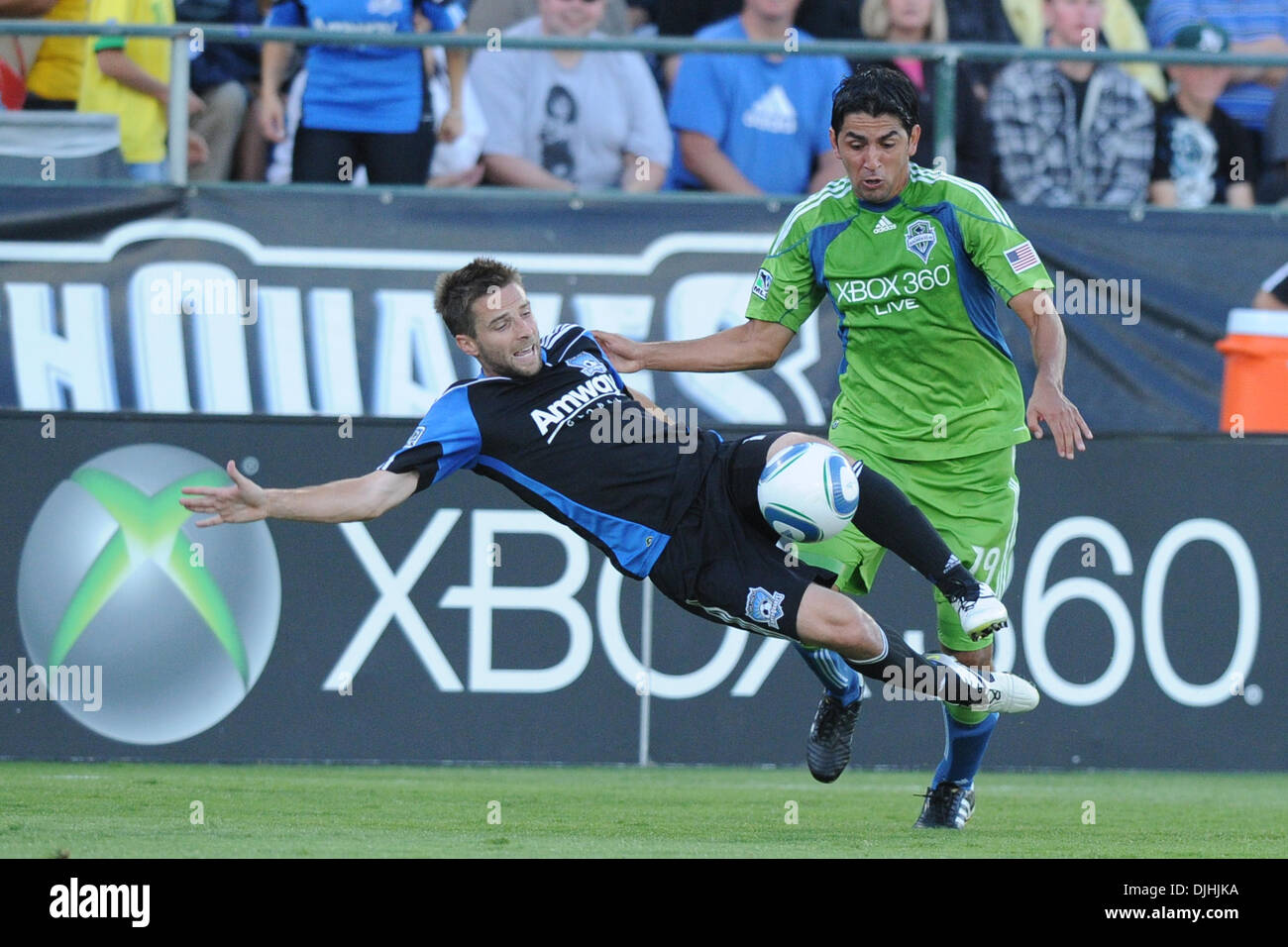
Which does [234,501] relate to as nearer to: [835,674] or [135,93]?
[835,674]

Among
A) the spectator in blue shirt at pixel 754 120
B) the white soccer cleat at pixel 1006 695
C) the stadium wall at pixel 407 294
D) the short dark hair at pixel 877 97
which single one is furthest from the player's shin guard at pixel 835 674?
the spectator in blue shirt at pixel 754 120

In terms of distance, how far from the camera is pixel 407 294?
32.5 feet

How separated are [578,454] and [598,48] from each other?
3984 mm

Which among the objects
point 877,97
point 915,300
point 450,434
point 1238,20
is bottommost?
point 450,434

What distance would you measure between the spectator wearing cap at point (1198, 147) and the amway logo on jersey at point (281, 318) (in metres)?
2.57

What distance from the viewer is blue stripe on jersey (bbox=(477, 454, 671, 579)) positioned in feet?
21.9

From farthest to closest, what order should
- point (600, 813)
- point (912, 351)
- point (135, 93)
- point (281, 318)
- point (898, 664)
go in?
point (135, 93) → point (281, 318) → point (600, 813) → point (912, 351) → point (898, 664)

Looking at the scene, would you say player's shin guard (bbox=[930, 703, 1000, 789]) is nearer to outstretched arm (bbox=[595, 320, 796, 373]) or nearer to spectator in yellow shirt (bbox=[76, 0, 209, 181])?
outstretched arm (bbox=[595, 320, 796, 373])

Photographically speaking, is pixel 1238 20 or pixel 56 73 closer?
pixel 56 73

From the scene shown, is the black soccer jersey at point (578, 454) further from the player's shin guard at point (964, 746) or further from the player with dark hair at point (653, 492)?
the player's shin guard at point (964, 746)

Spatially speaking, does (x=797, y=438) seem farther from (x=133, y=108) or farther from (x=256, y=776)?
(x=133, y=108)

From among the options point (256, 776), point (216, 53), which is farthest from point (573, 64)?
point (256, 776)

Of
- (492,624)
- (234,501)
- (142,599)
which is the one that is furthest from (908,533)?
(142,599)

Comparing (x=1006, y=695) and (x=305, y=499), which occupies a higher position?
(x=305, y=499)
